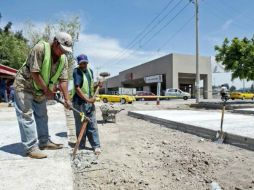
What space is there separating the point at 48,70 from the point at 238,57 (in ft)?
81.3

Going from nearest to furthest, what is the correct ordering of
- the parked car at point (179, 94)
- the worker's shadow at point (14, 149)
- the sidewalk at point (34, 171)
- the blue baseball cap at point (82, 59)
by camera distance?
the sidewalk at point (34, 171) → the worker's shadow at point (14, 149) → the blue baseball cap at point (82, 59) → the parked car at point (179, 94)

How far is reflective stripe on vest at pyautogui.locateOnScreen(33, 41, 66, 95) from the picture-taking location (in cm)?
423

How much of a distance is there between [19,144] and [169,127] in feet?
18.8

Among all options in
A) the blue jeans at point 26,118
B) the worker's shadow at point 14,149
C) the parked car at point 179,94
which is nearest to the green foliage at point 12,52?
the parked car at point 179,94

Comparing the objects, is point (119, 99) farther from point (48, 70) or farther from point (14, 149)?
point (48, 70)

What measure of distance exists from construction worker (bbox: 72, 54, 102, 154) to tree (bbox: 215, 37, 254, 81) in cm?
2206

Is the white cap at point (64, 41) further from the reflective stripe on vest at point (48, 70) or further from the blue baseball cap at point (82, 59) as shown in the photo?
the blue baseball cap at point (82, 59)

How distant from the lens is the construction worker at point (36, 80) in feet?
13.8

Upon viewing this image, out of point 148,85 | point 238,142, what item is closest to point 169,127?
point 238,142

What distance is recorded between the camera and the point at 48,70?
436cm

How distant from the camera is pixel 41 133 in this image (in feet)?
16.1

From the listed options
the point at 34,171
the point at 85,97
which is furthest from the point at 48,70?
the point at 85,97

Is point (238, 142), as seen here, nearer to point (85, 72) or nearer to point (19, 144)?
point (85, 72)

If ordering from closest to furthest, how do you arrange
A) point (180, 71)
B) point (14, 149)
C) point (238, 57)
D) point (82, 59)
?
point (14, 149) → point (82, 59) → point (238, 57) → point (180, 71)
